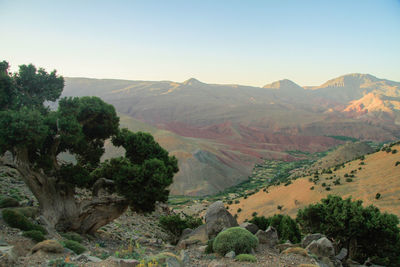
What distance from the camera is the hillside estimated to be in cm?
4018

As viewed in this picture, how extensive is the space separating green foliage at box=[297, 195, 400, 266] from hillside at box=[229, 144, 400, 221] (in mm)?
17354

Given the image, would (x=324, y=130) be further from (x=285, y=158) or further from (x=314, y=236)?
(x=314, y=236)

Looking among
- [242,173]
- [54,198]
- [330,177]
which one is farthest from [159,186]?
[242,173]

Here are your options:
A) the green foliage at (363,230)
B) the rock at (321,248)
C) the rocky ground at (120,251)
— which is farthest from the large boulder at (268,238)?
the green foliage at (363,230)

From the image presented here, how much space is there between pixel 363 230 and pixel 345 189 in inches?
1053

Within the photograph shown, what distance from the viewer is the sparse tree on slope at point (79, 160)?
15.9 meters

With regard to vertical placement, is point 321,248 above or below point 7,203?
below

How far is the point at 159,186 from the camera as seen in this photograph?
58.9ft

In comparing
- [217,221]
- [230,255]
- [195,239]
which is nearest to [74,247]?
[230,255]

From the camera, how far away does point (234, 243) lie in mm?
13367

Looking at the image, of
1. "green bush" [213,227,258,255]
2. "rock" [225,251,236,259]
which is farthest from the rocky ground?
"green bush" [213,227,258,255]

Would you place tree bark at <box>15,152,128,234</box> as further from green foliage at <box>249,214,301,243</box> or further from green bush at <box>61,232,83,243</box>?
green foliage at <box>249,214,301,243</box>

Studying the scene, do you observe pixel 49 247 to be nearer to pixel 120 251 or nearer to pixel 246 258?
pixel 120 251

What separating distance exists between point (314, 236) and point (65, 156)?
3376 inches
